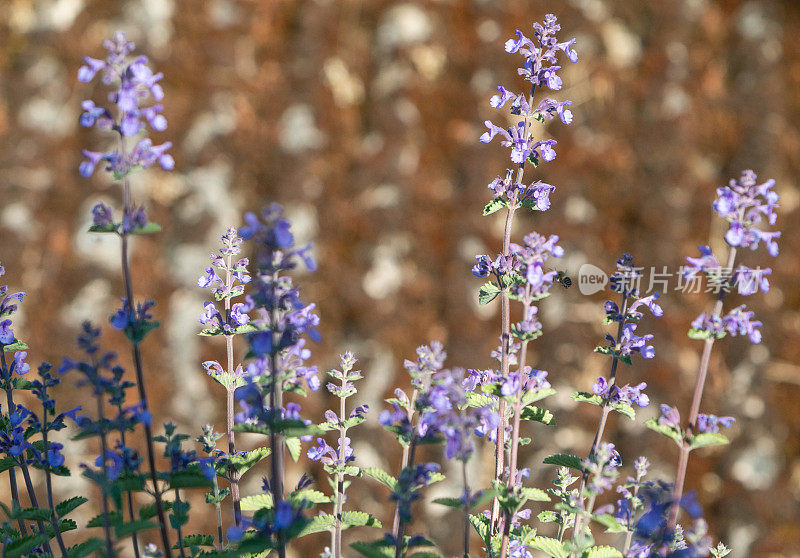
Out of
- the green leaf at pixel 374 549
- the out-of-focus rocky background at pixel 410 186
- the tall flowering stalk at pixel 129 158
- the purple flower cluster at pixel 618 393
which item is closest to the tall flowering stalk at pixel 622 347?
the purple flower cluster at pixel 618 393

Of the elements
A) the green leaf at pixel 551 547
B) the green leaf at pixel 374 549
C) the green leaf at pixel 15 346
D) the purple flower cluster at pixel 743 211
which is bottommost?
the green leaf at pixel 551 547

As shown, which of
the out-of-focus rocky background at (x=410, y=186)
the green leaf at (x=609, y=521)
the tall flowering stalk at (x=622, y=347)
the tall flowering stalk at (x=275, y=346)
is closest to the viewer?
the tall flowering stalk at (x=275, y=346)

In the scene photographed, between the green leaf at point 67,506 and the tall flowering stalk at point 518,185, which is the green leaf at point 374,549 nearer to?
the tall flowering stalk at point 518,185

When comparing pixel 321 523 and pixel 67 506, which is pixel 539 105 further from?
pixel 67 506

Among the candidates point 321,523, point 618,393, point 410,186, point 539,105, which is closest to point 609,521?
point 618,393

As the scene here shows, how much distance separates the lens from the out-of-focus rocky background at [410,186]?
2.05 metres

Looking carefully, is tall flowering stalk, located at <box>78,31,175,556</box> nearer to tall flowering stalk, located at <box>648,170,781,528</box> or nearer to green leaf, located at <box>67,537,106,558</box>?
green leaf, located at <box>67,537,106,558</box>

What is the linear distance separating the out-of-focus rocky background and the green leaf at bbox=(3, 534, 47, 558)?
134 centimetres

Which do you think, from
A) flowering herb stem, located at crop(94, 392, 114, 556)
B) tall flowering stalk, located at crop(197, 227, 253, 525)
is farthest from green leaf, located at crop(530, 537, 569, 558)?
flowering herb stem, located at crop(94, 392, 114, 556)

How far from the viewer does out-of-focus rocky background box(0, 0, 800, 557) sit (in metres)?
2.05

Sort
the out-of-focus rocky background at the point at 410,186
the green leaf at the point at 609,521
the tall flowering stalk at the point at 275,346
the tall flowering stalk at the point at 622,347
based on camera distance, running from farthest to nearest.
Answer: the out-of-focus rocky background at the point at 410,186, the tall flowering stalk at the point at 622,347, the green leaf at the point at 609,521, the tall flowering stalk at the point at 275,346

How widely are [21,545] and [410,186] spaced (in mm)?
1566

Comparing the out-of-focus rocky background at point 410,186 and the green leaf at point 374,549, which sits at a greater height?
the out-of-focus rocky background at point 410,186

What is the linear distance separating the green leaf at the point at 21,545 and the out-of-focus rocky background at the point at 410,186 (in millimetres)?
1343
